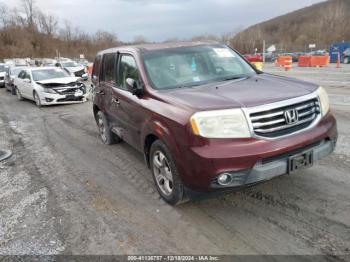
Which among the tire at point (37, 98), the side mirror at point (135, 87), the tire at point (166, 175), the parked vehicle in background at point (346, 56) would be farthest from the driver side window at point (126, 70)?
the parked vehicle in background at point (346, 56)

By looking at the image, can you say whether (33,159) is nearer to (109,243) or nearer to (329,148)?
(109,243)

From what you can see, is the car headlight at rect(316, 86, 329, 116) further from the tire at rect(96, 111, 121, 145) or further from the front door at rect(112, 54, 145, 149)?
the tire at rect(96, 111, 121, 145)

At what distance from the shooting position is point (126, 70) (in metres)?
4.88

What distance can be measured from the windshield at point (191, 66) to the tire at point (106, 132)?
2.22 metres

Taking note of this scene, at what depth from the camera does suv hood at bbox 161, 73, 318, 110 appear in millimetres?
3201

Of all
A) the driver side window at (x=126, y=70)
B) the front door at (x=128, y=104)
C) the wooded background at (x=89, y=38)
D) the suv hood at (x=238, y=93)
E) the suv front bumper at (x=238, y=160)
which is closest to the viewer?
the suv front bumper at (x=238, y=160)

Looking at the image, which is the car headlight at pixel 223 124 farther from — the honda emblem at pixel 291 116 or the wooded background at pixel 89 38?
the wooded background at pixel 89 38

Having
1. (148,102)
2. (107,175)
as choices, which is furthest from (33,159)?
(148,102)

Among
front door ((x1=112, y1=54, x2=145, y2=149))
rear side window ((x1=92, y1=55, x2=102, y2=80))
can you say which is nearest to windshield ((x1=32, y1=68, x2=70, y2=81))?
rear side window ((x1=92, y1=55, x2=102, y2=80))

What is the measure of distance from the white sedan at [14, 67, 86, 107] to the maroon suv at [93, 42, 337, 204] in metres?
8.91

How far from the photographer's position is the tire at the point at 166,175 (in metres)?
3.51

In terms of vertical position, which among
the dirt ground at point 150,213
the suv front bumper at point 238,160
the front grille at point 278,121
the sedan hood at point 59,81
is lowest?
the dirt ground at point 150,213

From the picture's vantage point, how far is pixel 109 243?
322cm

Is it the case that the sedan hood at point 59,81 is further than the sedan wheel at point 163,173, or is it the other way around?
the sedan hood at point 59,81
